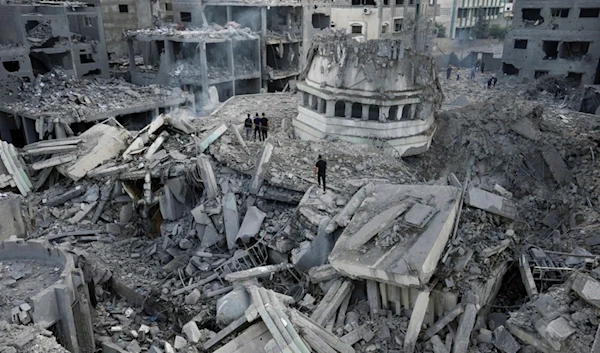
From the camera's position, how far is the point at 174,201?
44.9ft

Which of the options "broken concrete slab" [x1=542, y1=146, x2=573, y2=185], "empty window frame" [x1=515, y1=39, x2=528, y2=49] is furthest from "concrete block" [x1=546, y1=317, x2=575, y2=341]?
"empty window frame" [x1=515, y1=39, x2=528, y2=49]

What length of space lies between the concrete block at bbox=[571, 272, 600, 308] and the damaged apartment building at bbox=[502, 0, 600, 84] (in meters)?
24.6

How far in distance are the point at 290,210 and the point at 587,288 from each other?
672cm

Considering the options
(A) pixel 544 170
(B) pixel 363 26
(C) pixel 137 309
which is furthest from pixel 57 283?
(B) pixel 363 26

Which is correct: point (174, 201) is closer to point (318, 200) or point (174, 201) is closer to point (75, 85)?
point (318, 200)

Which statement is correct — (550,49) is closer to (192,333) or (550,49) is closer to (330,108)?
(330,108)

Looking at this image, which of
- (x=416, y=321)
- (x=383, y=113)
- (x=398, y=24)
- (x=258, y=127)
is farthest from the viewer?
(x=398, y=24)

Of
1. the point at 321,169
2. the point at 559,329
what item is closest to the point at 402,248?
the point at 559,329

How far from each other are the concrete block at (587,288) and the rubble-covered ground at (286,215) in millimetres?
209

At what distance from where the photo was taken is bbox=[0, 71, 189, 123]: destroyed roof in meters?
20.0

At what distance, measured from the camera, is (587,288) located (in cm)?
755

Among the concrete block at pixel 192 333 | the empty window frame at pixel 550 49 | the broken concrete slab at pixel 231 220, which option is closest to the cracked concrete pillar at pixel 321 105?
the broken concrete slab at pixel 231 220

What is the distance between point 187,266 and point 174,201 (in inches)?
108

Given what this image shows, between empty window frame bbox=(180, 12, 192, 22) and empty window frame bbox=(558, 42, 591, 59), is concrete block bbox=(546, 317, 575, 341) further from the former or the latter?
empty window frame bbox=(180, 12, 192, 22)
